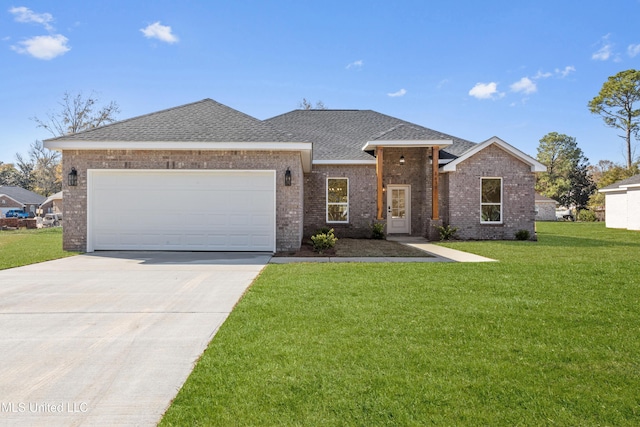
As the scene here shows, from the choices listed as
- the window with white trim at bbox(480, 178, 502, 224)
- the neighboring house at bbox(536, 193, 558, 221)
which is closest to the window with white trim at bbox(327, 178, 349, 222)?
the window with white trim at bbox(480, 178, 502, 224)

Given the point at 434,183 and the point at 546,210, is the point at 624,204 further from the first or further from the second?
the point at 434,183

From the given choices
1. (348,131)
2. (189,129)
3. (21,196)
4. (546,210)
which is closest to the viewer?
(189,129)

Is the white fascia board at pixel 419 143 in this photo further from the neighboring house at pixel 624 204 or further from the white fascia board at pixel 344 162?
the neighboring house at pixel 624 204

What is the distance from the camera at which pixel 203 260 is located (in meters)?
9.41

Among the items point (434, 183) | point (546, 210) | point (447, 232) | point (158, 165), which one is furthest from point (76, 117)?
point (546, 210)

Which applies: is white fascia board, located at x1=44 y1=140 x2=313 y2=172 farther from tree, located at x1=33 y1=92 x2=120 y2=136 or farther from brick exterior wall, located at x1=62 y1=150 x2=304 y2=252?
tree, located at x1=33 y1=92 x2=120 y2=136

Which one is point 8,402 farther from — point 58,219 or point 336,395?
point 58,219

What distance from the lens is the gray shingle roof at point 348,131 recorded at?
15.8 m

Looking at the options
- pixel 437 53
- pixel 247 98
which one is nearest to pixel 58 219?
pixel 247 98

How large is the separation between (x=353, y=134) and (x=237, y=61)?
710cm

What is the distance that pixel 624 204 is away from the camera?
23188 mm

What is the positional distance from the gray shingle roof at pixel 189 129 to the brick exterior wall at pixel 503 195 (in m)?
8.06

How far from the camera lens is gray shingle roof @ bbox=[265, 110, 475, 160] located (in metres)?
15.8

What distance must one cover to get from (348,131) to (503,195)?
7.85m
